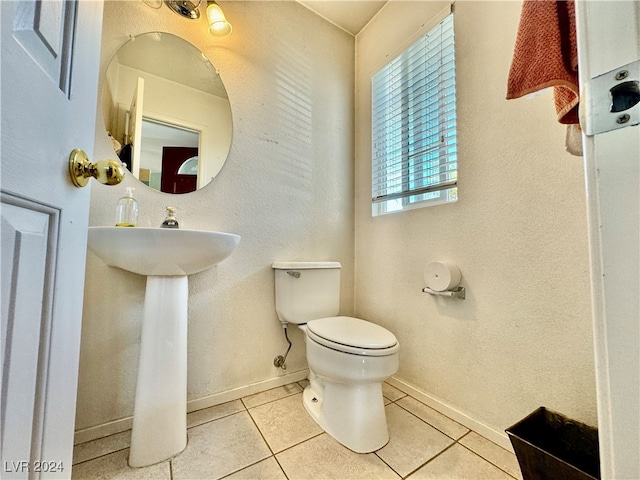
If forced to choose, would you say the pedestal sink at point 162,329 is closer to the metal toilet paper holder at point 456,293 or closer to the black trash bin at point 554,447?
the metal toilet paper holder at point 456,293

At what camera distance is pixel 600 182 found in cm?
29

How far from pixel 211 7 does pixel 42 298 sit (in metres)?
1.51

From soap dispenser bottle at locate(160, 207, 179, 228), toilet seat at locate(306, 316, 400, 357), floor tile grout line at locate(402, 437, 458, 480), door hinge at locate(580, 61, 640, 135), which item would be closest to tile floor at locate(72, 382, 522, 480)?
floor tile grout line at locate(402, 437, 458, 480)

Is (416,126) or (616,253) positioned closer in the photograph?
(616,253)

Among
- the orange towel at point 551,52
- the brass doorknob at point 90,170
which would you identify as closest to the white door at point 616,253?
the orange towel at point 551,52

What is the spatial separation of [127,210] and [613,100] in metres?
1.42

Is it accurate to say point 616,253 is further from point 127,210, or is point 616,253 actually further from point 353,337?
point 127,210

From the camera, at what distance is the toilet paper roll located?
1.18 meters

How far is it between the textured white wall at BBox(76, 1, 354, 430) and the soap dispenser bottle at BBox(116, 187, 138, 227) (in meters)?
0.03

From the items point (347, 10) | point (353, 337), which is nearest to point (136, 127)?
point (353, 337)

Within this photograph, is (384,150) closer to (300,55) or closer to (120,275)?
(300,55)

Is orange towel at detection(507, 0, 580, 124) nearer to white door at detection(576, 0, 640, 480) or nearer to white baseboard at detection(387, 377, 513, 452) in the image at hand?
white door at detection(576, 0, 640, 480)

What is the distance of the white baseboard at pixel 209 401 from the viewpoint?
1.06 metres

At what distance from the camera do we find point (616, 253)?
10.8 inches
